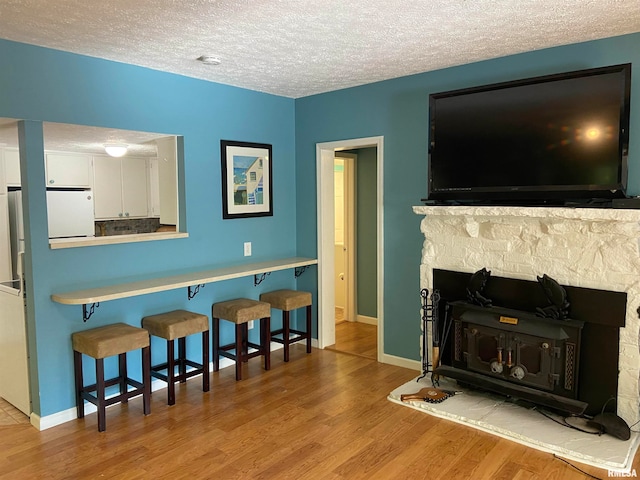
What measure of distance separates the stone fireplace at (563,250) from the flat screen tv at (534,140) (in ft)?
0.46

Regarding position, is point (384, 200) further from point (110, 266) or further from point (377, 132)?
point (110, 266)

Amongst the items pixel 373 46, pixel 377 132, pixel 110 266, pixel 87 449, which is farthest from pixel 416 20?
pixel 87 449

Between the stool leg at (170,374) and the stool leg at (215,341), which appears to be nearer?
the stool leg at (170,374)

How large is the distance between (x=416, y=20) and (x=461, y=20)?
0.25m

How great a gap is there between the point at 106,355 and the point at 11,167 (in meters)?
2.98

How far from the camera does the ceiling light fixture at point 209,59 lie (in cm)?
342

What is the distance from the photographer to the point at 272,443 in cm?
306

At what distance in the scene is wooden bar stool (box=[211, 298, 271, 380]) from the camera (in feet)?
13.4

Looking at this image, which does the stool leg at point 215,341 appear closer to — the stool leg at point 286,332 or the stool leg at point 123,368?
the stool leg at point 286,332

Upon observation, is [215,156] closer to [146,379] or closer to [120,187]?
[146,379]

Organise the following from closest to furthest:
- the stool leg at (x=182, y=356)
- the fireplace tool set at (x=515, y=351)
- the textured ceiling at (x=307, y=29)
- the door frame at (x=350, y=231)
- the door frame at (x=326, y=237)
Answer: the textured ceiling at (x=307, y=29)
the fireplace tool set at (x=515, y=351)
the stool leg at (x=182, y=356)
the door frame at (x=326, y=237)
the door frame at (x=350, y=231)

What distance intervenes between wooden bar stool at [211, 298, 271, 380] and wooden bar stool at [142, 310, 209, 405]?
0.89ft

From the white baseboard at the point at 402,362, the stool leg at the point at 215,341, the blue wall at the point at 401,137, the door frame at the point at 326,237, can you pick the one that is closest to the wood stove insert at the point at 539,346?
the white baseboard at the point at 402,362

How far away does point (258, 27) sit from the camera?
2.82 metres
